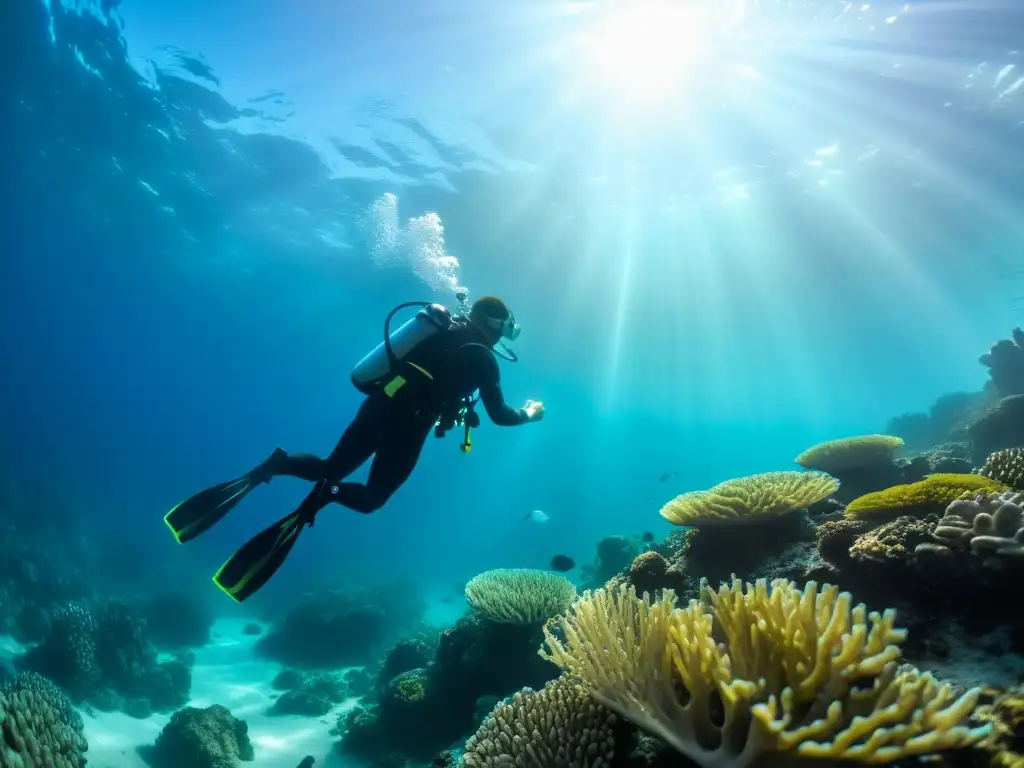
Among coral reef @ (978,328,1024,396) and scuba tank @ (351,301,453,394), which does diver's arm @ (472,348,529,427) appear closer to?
scuba tank @ (351,301,453,394)

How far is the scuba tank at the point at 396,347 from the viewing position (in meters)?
5.81

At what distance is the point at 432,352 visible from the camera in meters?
5.93

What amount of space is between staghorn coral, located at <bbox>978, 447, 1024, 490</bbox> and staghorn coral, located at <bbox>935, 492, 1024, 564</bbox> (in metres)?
1.41

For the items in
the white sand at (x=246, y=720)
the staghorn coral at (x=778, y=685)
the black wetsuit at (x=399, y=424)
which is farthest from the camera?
the white sand at (x=246, y=720)

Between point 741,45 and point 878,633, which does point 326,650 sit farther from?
point 741,45

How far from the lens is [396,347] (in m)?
5.83

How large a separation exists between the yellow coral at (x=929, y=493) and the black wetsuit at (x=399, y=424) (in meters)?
3.85

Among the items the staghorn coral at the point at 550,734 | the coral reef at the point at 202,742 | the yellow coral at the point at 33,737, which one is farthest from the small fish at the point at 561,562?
the yellow coral at the point at 33,737

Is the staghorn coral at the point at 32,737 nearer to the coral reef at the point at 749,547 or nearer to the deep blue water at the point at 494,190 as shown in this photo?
the coral reef at the point at 749,547

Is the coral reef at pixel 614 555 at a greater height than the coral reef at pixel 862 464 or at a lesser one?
greater

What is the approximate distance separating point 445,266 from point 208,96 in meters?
13.9

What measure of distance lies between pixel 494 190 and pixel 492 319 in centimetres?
1958

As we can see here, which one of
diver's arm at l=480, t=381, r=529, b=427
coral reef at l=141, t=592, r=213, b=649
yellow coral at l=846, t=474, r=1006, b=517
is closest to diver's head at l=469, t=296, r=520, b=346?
diver's arm at l=480, t=381, r=529, b=427

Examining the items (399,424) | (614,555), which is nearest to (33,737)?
(399,424)
